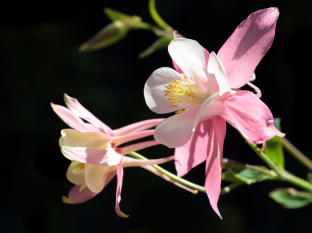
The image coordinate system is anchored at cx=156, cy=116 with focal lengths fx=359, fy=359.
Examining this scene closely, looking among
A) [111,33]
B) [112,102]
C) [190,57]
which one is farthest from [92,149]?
[112,102]

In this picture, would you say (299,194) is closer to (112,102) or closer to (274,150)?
(274,150)

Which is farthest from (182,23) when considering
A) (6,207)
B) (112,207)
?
(6,207)

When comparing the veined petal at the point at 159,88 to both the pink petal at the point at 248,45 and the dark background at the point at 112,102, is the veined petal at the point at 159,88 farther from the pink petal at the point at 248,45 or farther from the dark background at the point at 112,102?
the dark background at the point at 112,102

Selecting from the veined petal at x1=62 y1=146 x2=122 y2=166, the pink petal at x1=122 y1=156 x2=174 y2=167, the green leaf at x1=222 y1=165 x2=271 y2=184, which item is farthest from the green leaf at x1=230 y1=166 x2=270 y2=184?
the veined petal at x1=62 y1=146 x2=122 y2=166

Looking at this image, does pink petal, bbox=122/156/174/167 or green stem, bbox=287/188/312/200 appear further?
green stem, bbox=287/188/312/200

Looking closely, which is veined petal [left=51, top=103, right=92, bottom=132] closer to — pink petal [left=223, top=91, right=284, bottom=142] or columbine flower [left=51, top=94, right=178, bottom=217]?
columbine flower [left=51, top=94, right=178, bottom=217]

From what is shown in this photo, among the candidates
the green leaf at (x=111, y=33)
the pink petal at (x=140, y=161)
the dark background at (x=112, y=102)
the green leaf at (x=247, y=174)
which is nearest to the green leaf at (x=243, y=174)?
the green leaf at (x=247, y=174)


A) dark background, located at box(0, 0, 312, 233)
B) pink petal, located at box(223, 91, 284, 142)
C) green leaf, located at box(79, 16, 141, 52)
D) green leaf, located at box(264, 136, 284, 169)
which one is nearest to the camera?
pink petal, located at box(223, 91, 284, 142)
